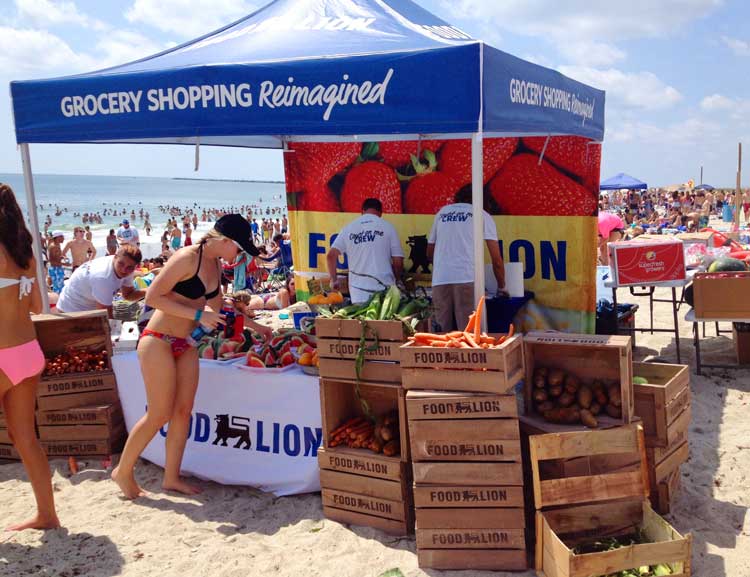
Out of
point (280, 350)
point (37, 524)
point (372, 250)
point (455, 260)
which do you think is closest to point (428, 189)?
point (372, 250)

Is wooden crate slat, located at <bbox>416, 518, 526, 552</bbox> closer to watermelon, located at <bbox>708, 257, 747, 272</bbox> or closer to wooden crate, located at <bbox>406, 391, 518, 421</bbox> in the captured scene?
wooden crate, located at <bbox>406, 391, 518, 421</bbox>

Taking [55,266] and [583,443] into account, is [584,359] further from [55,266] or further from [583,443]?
[55,266]

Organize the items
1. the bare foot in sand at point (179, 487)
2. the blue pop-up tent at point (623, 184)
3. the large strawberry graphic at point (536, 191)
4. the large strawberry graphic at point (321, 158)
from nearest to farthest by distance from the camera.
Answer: the bare foot in sand at point (179, 487)
the large strawberry graphic at point (536, 191)
the large strawberry graphic at point (321, 158)
the blue pop-up tent at point (623, 184)

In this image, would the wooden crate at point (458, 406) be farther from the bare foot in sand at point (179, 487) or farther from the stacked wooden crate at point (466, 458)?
the bare foot in sand at point (179, 487)

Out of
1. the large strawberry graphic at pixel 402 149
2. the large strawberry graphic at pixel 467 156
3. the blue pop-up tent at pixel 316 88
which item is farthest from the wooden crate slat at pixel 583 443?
the large strawberry graphic at pixel 402 149

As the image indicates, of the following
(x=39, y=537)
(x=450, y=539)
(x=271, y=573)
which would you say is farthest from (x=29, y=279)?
(x=450, y=539)

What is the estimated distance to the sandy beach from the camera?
3373mm

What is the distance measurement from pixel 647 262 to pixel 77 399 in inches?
195

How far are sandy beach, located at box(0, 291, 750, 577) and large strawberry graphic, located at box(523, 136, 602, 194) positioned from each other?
256cm

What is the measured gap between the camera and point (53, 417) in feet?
16.1

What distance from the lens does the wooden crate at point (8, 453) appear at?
4.91 meters

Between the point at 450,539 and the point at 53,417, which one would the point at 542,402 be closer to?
the point at 450,539

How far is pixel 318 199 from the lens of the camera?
791 centimetres

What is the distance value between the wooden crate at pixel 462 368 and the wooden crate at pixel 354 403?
9.4 inches
